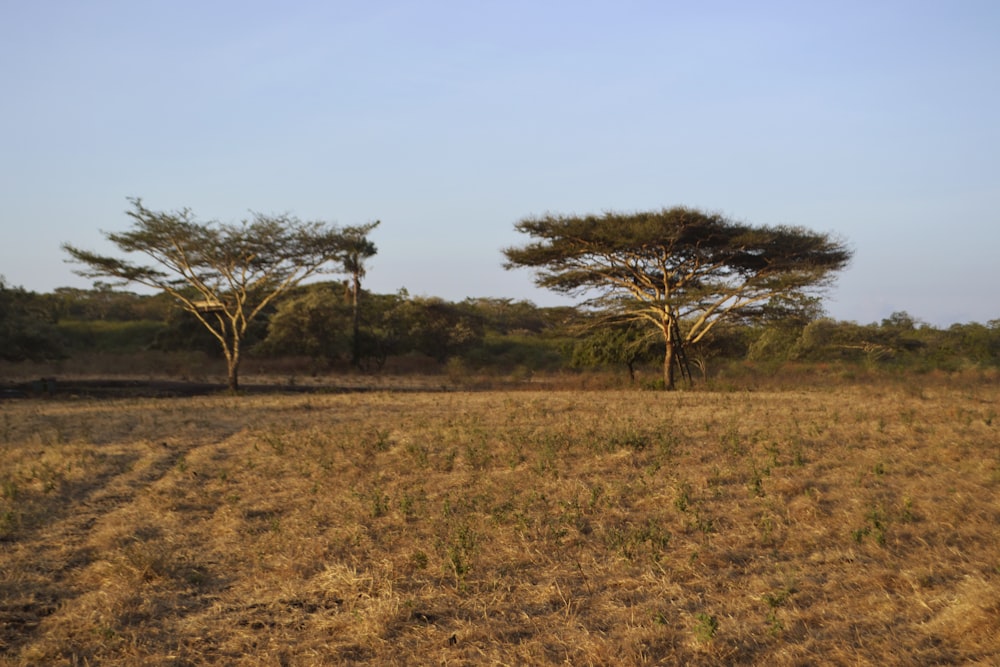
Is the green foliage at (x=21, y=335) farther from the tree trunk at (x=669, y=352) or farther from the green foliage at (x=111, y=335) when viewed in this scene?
the tree trunk at (x=669, y=352)

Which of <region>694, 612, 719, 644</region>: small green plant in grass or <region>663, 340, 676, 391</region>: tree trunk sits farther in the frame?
<region>663, 340, 676, 391</region>: tree trunk

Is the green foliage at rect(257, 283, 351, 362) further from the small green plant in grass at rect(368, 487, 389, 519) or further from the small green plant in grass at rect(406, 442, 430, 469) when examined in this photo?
the small green plant in grass at rect(368, 487, 389, 519)

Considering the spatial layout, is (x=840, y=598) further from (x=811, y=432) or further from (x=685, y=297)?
(x=685, y=297)

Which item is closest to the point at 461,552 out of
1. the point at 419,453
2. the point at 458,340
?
the point at 419,453

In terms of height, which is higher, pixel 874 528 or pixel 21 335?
pixel 21 335

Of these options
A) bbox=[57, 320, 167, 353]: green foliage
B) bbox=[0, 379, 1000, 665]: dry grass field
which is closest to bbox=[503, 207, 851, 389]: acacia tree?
bbox=[0, 379, 1000, 665]: dry grass field

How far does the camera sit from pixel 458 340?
3881 centimetres

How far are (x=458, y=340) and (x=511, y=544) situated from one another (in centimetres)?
3261

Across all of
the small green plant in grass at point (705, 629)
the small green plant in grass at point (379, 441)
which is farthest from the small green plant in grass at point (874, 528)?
the small green plant in grass at point (379, 441)

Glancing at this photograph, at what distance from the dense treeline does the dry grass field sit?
14.3 meters

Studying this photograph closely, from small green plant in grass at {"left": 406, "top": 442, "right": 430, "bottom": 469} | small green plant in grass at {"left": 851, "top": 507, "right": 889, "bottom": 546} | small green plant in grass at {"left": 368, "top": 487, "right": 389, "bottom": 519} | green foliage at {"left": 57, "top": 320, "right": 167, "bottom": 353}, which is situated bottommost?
small green plant in grass at {"left": 368, "top": 487, "right": 389, "bottom": 519}

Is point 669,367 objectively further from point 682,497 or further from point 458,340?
point 458,340

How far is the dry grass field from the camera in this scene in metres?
4.41

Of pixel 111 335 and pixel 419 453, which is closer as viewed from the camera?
pixel 419 453
